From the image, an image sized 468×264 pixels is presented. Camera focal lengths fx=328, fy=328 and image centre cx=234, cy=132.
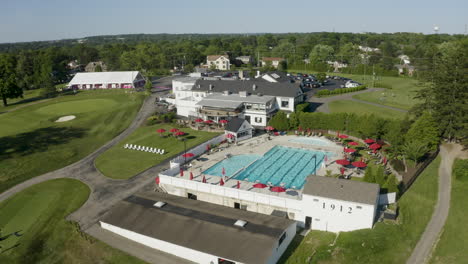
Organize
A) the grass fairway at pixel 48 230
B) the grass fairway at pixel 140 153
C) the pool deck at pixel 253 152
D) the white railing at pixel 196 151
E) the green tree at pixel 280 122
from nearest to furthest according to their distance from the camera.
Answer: the grass fairway at pixel 48 230 < the pool deck at pixel 253 152 < the white railing at pixel 196 151 < the grass fairway at pixel 140 153 < the green tree at pixel 280 122

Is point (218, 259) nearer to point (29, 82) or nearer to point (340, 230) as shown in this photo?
point (340, 230)

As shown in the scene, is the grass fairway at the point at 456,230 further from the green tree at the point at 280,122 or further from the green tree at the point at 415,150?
the green tree at the point at 280,122

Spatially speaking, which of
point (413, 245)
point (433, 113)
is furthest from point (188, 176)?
point (433, 113)

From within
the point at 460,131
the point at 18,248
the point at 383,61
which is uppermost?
the point at 383,61

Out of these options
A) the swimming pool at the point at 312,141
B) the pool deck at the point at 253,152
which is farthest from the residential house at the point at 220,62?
the swimming pool at the point at 312,141

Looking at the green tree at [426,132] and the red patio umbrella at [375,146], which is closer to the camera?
the green tree at [426,132]

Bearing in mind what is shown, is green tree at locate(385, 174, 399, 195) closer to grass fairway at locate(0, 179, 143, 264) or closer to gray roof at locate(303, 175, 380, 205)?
gray roof at locate(303, 175, 380, 205)
